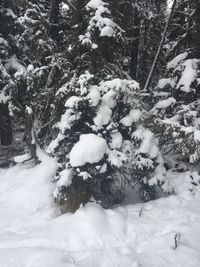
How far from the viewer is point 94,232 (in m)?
6.11

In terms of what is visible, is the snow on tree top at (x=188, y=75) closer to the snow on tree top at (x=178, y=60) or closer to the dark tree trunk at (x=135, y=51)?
the snow on tree top at (x=178, y=60)

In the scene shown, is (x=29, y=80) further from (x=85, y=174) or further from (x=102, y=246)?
(x=102, y=246)

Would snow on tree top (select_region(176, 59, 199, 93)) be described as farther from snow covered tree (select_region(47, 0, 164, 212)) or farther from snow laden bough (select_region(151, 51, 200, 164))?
snow covered tree (select_region(47, 0, 164, 212))

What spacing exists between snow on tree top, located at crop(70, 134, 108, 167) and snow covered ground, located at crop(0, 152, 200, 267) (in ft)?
3.03

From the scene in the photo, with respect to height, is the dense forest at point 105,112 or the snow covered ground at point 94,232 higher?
the dense forest at point 105,112

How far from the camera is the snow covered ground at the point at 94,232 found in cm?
542

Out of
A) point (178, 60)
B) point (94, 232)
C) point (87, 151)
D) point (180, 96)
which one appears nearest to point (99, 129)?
point (87, 151)

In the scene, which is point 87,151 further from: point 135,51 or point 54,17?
point 135,51

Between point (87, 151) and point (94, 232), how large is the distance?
4.79 feet

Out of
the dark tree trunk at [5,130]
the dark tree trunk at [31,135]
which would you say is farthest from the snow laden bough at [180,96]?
the dark tree trunk at [5,130]

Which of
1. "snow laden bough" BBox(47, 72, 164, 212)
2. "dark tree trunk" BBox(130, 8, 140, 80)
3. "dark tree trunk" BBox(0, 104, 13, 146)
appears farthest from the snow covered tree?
"dark tree trunk" BBox(0, 104, 13, 146)

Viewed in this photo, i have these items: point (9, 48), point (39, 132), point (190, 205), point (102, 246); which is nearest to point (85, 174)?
point (102, 246)

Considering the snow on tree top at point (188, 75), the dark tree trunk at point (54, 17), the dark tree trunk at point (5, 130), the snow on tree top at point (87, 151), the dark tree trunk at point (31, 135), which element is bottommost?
the dark tree trunk at point (5, 130)

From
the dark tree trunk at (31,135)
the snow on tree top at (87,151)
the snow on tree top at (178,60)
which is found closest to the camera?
the snow on tree top at (87,151)
